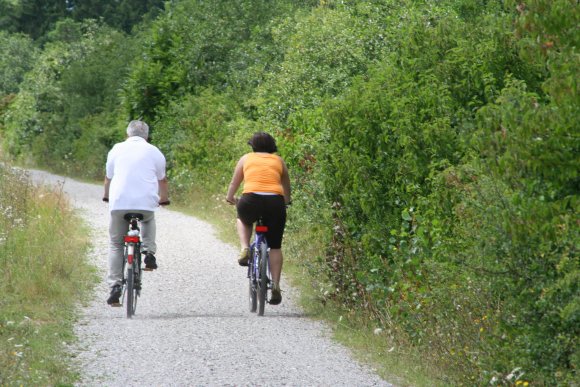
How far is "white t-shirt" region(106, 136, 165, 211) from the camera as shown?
36.8 ft

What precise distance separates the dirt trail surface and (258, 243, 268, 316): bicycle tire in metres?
0.14

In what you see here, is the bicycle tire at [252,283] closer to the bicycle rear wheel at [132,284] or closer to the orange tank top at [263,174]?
the orange tank top at [263,174]

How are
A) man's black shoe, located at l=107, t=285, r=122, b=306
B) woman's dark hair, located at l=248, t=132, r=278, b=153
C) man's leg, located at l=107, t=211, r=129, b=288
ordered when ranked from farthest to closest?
1. woman's dark hair, located at l=248, t=132, r=278, b=153
2. man's leg, located at l=107, t=211, r=129, b=288
3. man's black shoe, located at l=107, t=285, r=122, b=306

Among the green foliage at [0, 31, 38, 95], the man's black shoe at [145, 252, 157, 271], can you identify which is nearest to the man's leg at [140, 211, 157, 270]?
the man's black shoe at [145, 252, 157, 271]

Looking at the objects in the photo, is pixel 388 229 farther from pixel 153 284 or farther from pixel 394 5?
pixel 394 5

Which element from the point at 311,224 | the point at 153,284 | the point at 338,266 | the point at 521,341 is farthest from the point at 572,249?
the point at 153,284

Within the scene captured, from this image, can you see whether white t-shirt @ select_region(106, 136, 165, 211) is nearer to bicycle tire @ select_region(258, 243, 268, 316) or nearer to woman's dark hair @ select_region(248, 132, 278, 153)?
woman's dark hair @ select_region(248, 132, 278, 153)

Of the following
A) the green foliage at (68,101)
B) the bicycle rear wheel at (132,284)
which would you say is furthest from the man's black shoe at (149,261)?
the green foliage at (68,101)

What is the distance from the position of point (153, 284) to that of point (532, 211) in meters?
8.19

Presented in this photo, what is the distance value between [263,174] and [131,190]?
4.57ft

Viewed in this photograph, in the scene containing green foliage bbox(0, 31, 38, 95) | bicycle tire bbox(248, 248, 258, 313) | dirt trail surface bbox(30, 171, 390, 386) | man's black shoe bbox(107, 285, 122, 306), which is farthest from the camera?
green foliage bbox(0, 31, 38, 95)

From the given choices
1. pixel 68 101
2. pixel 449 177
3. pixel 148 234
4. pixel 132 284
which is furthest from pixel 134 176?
pixel 68 101

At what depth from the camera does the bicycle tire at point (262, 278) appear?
11.5m

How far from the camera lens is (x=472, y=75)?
9.79 metres
